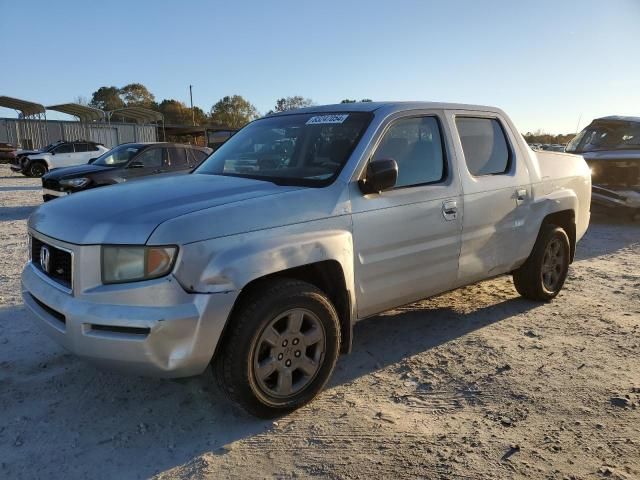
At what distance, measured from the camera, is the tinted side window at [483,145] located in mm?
4203

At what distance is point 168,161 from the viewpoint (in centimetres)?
1148

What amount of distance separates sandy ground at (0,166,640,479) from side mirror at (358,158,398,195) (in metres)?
1.32

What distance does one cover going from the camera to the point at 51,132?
39.8 meters

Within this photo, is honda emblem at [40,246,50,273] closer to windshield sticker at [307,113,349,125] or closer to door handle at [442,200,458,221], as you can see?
windshield sticker at [307,113,349,125]

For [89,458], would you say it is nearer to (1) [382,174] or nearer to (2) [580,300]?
(1) [382,174]

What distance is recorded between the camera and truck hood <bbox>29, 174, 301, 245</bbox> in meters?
2.63

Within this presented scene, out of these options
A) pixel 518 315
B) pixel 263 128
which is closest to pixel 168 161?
pixel 263 128

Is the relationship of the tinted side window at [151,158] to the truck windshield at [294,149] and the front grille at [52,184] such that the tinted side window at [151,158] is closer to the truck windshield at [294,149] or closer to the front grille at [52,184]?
the front grille at [52,184]

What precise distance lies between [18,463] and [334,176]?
2.32 metres

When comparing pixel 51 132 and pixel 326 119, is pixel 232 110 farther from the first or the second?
pixel 326 119

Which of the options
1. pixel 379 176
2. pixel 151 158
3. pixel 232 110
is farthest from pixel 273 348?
pixel 232 110

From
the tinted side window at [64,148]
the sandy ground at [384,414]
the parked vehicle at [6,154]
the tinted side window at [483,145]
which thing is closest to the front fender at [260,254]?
the sandy ground at [384,414]

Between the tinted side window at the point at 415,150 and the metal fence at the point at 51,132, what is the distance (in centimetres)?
3850

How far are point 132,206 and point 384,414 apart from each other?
1888mm
